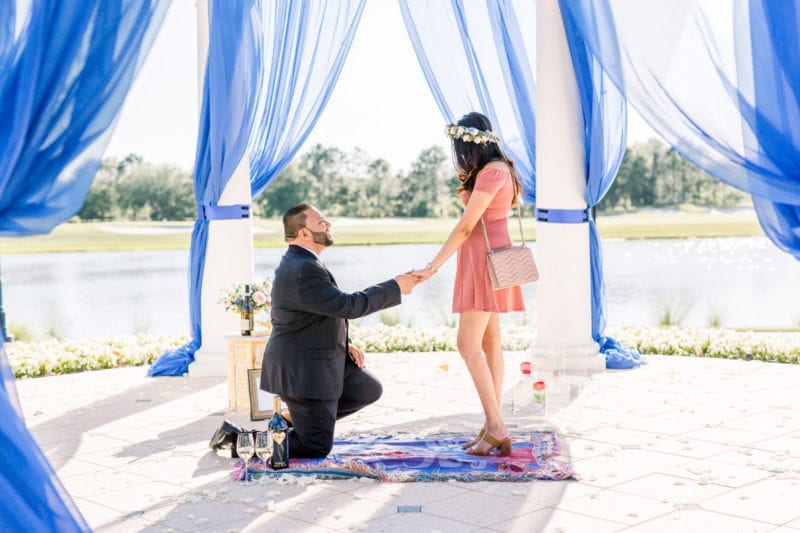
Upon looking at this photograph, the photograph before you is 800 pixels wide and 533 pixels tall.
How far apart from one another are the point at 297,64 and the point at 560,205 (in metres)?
2.01

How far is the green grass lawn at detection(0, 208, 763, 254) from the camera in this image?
2577 cm

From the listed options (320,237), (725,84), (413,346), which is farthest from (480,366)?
(413,346)

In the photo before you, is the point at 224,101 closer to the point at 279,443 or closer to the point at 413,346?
the point at 413,346

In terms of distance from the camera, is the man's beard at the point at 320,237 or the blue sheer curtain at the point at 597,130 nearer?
the man's beard at the point at 320,237

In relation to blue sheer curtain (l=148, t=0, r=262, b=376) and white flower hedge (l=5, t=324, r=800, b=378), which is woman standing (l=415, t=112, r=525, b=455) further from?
white flower hedge (l=5, t=324, r=800, b=378)

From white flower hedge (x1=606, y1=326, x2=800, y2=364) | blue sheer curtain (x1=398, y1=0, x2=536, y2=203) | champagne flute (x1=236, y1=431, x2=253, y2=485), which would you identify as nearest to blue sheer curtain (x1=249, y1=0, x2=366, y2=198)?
blue sheer curtain (x1=398, y1=0, x2=536, y2=203)

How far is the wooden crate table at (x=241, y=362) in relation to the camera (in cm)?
552

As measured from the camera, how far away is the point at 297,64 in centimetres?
680

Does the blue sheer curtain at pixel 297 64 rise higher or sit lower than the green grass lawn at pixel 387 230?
higher

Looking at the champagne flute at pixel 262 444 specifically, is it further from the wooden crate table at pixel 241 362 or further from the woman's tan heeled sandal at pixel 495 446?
the wooden crate table at pixel 241 362

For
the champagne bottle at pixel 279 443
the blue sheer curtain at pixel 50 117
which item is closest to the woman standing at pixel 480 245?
the champagne bottle at pixel 279 443

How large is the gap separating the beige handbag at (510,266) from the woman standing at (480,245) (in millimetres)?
Answer: 76

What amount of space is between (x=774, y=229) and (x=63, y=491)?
2575 millimetres

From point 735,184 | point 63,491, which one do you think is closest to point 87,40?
→ point 63,491
